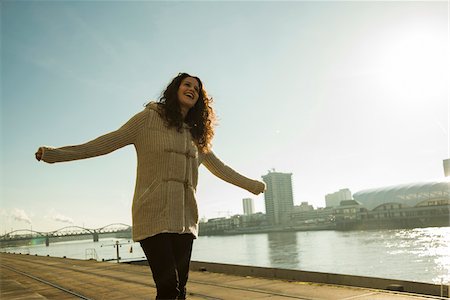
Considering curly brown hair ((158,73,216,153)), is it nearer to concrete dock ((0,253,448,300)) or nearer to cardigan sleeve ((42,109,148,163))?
cardigan sleeve ((42,109,148,163))

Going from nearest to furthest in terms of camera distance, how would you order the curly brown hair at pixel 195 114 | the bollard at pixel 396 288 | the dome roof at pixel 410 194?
the curly brown hair at pixel 195 114, the bollard at pixel 396 288, the dome roof at pixel 410 194

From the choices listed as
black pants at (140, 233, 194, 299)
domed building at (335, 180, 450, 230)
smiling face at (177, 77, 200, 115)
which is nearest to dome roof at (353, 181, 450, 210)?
domed building at (335, 180, 450, 230)

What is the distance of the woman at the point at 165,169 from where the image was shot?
231 cm

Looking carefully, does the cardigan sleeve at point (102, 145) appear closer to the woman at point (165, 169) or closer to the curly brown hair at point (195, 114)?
the woman at point (165, 169)

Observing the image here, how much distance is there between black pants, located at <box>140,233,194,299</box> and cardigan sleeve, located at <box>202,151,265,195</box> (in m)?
0.73

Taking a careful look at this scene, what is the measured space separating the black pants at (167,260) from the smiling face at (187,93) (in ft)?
2.94

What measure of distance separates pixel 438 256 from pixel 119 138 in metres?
54.0

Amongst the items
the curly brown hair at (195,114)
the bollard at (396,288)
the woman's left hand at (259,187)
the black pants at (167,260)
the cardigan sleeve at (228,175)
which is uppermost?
the curly brown hair at (195,114)

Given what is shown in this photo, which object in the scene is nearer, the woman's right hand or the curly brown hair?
the woman's right hand

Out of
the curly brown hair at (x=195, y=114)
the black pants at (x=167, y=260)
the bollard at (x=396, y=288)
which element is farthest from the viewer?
the bollard at (x=396, y=288)

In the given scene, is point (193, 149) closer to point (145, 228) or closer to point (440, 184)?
point (145, 228)

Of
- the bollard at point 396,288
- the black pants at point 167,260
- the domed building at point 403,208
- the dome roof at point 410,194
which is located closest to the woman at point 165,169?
the black pants at point 167,260

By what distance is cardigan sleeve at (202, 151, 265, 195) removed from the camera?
3.04m

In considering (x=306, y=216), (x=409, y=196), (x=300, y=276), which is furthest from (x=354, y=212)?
(x=300, y=276)
